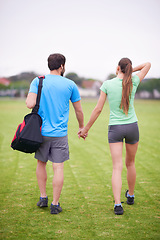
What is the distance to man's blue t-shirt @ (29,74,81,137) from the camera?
3598mm

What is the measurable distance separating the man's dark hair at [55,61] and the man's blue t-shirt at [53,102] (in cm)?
12

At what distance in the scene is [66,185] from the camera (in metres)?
5.03

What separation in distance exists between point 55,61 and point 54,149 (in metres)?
1.12

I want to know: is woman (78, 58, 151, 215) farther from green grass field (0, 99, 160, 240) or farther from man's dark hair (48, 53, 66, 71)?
man's dark hair (48, 53, 66, 71)

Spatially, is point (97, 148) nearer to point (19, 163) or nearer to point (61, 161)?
point (19, 163)

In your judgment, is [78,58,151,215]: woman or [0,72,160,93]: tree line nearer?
[78,58,151,215]: woman

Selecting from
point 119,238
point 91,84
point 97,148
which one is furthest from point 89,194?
point 91,84

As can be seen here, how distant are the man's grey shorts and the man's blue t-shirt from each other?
7 cm

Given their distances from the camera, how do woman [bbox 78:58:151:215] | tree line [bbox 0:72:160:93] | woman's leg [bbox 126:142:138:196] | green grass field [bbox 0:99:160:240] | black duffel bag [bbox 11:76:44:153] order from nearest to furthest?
green grass field [bbox 0:99:160:240] → black duffel bag [bbox 11:76:44:153] → woman [bbox 78:58:151:215] → woman's leg [bbox 126:142:138:196] → tree line [bbox 0:72:160:93]

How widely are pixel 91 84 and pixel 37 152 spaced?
79.7 m

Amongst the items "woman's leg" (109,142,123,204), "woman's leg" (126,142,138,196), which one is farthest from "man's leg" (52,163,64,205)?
"woman's leg" (126,142,138,196)

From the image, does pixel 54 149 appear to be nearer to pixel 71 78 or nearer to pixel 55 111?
pixel 55 111

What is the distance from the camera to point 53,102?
3623 mm

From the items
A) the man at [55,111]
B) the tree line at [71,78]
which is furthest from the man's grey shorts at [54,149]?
the tree line at [71,78]
